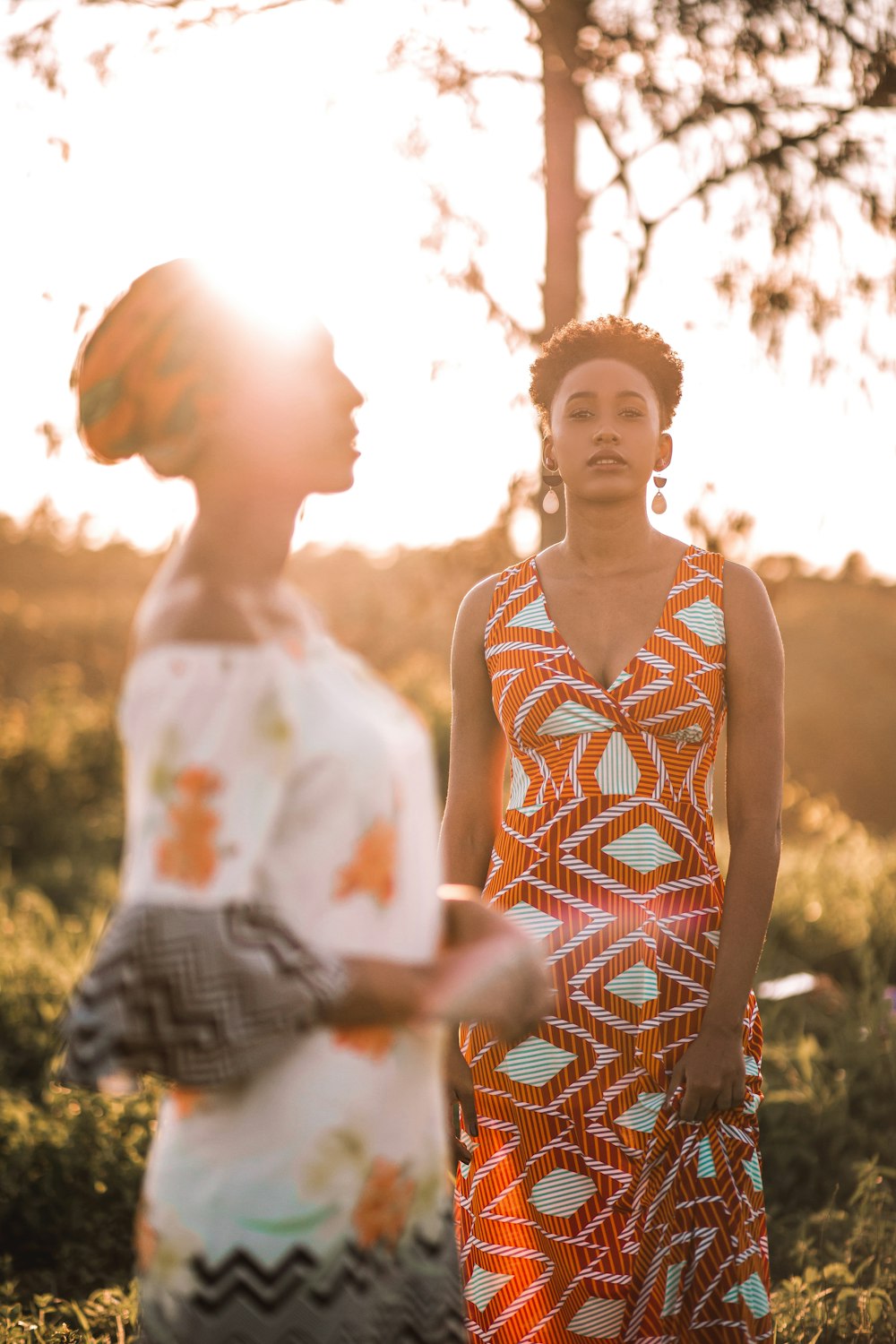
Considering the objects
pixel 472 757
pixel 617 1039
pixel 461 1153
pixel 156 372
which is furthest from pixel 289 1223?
pixel 472 757

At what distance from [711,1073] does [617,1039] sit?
19cm

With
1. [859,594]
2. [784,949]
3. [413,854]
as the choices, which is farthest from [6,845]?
[859,594]

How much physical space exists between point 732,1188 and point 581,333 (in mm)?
1771

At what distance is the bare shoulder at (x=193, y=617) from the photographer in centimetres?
145

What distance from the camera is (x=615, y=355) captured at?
9.05 feet

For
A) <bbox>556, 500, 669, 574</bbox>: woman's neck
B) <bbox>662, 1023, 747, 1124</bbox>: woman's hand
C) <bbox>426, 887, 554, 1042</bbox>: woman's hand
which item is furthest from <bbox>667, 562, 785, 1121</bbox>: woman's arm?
<bbox>426, 887, 554, 1042</bbox>: woman's hand

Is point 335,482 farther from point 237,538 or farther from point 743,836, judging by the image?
point 743,836

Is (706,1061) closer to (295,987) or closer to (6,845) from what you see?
(295,987)

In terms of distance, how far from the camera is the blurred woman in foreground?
1406 mm

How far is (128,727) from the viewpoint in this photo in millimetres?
1456

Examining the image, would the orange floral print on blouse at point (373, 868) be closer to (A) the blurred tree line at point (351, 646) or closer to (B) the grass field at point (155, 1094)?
(B) the grass field at point (155, 1094)

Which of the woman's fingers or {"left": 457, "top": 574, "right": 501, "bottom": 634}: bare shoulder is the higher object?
{"left": 457, "top": 574, "right": 501, "bottom": 634}: bare shoulder

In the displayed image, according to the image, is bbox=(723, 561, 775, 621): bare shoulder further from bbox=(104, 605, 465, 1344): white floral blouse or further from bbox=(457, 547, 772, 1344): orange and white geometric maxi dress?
bbox=(104, 605, 465, 1344): white floral blouse

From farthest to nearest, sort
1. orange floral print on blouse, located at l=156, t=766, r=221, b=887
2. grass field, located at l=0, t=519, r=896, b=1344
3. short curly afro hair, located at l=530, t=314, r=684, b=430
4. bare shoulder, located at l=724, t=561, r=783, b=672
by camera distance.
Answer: grass field, located at l=0, t=519, r=896, b=1344, short curly afro hair, located at l=530, t=314, r=684, b=430, bare shoulder, located at l=724, t=561, r=783, b=672, orange floral print on blouse, located at l=156, t=766, r=221, b=887
